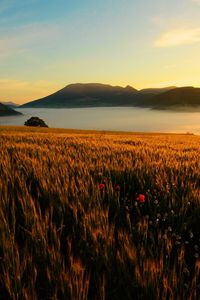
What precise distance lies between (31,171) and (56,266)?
7.26 feet

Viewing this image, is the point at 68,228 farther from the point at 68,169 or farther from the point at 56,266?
the point at 68,169

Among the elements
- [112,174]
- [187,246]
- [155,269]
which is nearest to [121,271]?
[155,269]

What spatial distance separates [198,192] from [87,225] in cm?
120

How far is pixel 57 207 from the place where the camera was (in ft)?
8.34

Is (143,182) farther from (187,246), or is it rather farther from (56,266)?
(56,266)

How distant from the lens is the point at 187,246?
2.22 m

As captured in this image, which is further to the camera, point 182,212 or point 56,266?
point 182,212

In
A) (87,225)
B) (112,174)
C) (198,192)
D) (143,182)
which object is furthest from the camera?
(112,174)

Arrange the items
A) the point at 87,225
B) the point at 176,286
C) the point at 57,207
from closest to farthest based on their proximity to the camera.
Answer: the point at 176,286 → the point at 87,225 → the point at 57,207

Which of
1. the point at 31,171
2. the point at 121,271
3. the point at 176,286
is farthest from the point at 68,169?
the point at 176,286

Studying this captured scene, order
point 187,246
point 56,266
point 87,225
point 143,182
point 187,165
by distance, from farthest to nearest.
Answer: point 187,165 → point 143,182 → point 187,246 → point 87,225 → point 56,266

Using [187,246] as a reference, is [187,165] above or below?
above

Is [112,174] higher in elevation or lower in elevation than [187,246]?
higher

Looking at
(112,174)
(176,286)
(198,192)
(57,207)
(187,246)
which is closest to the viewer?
(176,286)
